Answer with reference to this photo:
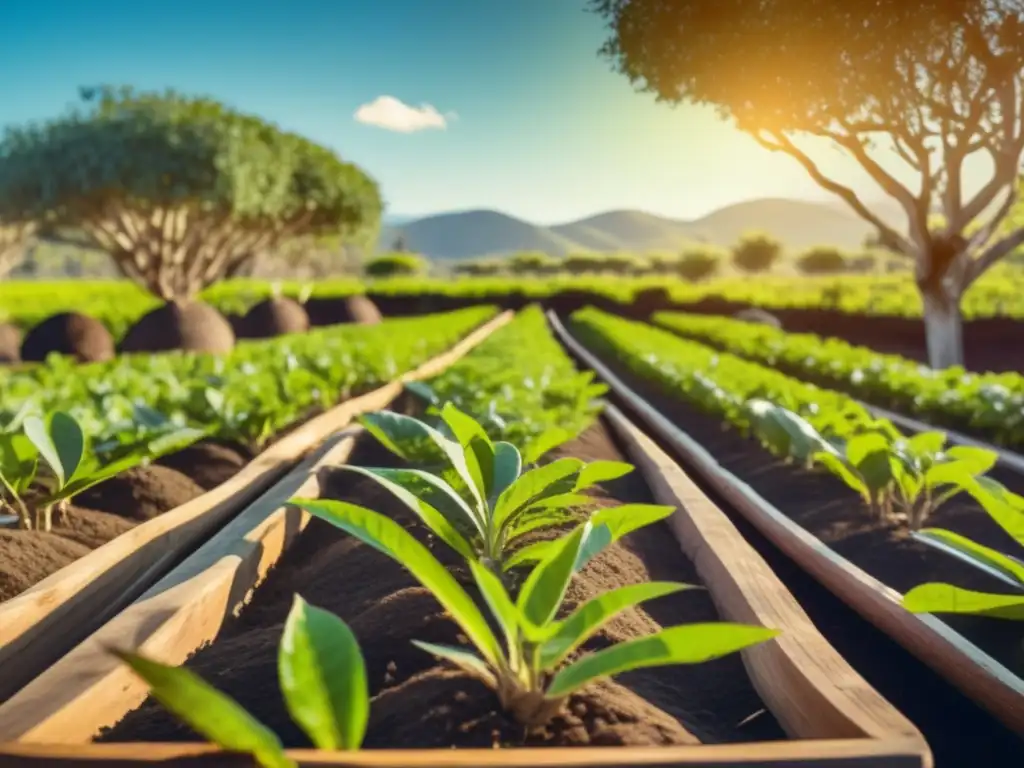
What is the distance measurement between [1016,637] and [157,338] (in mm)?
13064

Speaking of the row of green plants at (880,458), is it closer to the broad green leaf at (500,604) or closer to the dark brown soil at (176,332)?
the broad green leaf at (500,604)

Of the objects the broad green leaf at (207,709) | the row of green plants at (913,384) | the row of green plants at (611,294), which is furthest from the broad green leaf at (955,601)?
the row of green plants at (611,294)

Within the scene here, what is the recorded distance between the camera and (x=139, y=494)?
337cm

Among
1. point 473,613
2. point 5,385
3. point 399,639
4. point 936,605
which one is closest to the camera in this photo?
point 473,613

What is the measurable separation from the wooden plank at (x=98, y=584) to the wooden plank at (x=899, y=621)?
1995 mm

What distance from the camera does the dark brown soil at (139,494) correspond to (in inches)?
128

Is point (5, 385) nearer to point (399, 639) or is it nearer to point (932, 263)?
point (399, 639)

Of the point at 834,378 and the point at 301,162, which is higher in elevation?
the point at 301,162

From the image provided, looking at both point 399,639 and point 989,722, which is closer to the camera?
point 399,639

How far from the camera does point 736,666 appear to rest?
189 cm

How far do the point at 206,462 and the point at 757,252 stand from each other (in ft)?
296

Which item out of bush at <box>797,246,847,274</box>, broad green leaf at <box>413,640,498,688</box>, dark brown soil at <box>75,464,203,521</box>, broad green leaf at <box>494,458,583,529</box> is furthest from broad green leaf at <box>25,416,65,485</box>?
bush at <box>797,246,847,274</box>

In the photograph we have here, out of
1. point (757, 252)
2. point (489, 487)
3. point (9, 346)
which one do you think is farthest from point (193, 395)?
point (757, 252)

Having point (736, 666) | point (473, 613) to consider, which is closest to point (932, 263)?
point (736, 666)
